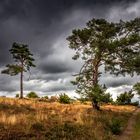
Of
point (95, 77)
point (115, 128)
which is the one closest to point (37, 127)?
point (115, 128)

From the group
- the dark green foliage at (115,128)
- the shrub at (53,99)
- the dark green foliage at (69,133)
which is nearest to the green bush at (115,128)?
the dark green foliage at (115,128)

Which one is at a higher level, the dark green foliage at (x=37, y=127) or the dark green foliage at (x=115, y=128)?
the dark green foliage at (x=37, y=127)

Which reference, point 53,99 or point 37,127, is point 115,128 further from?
point 53,99

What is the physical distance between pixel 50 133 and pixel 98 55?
77.8 feet

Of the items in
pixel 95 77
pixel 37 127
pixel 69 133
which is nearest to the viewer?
pixel 37 127

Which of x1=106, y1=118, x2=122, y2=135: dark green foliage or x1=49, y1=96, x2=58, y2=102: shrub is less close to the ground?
x1=49, y1=96, x2=58, y2=102: shrub

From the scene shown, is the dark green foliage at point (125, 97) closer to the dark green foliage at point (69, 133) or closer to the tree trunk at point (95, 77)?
the tree trunk at point (95, 77)

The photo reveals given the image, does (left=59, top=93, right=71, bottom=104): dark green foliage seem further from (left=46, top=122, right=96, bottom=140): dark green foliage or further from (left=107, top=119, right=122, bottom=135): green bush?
(left=46, top=122, right=96, bottom=140): dark green foliage

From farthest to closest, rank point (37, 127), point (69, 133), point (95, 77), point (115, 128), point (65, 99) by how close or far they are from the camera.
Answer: point (65, 99) < point (95, 77) < point (115, 128) < point (69, 133) < point (37, 127)

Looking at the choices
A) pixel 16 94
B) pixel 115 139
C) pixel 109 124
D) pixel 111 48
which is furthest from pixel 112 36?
pixel 16 94

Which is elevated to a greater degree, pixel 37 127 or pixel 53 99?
pixel 53 99

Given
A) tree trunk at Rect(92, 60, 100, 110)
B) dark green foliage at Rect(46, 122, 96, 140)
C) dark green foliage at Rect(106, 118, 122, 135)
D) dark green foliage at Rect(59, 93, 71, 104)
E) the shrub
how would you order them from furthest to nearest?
1. the shrub
2. dark green foliage at Rect(59, 93, 71, 104)
3. tree trunk at Rect(92, 60, 100, 110)
4. dark green foliage at Rect(106, 118, 122, 135)
5. dark green foliage at Rect(46, 122, 96, 140)

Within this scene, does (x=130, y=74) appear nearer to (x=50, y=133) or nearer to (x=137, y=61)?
(x=137, y=61)

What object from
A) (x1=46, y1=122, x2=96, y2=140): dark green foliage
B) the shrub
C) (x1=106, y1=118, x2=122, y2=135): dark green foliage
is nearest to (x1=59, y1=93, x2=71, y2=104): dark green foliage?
the shrub
